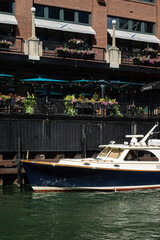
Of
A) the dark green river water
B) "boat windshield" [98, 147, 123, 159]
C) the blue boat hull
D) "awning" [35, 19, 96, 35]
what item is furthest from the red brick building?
the dark green river water

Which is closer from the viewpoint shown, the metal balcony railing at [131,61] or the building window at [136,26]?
the metal balcony railing at [131,61]

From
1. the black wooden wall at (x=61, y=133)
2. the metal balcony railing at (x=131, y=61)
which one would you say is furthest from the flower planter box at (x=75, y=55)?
the black wooden wall at (x=61, y=133)

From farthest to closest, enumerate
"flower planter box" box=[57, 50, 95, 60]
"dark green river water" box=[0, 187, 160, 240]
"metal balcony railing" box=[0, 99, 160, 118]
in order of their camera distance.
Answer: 1. "flower planter box" box=[57, 50, 95, 60]
2. "metal balcony railing" box=[0, 99, 160, 118]
3. "dark green river water" box=[0, 187, 160, 240]

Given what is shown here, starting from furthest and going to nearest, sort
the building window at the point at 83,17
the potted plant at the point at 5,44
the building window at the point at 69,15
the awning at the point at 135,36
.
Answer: the awning at the point at 135,36 → the building window at the point at 83,17 → the building window at the point at 69,15 → the potted plant at the point at 5,44

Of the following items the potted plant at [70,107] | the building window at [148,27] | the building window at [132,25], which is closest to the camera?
the potted plant at [70,107]

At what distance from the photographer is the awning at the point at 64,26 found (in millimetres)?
26205

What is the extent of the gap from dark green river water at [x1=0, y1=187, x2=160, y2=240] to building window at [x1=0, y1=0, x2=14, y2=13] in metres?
14.2

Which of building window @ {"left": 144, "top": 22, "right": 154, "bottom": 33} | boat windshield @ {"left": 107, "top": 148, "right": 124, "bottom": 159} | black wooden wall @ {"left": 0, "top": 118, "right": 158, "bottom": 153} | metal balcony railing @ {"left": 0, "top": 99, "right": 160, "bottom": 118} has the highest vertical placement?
Result: building window @ {"left": 144, "top": 22, "right": 154, "bottom": 33}

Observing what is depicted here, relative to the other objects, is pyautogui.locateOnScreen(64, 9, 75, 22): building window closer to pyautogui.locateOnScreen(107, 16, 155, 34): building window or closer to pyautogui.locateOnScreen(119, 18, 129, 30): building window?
pyautogui.locateOnScreen(107, 16, 155, 34): building window

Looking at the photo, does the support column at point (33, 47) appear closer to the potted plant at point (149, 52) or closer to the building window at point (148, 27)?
the potted plant at point (149, 52)

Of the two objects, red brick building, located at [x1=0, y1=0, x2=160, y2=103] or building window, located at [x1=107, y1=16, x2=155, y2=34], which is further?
building window, located at [x1=107, y1=16, x2=155, y2=34]

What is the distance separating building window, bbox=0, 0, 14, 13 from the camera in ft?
85.9

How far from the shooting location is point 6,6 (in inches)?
1035

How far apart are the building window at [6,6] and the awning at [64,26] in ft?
6.59
